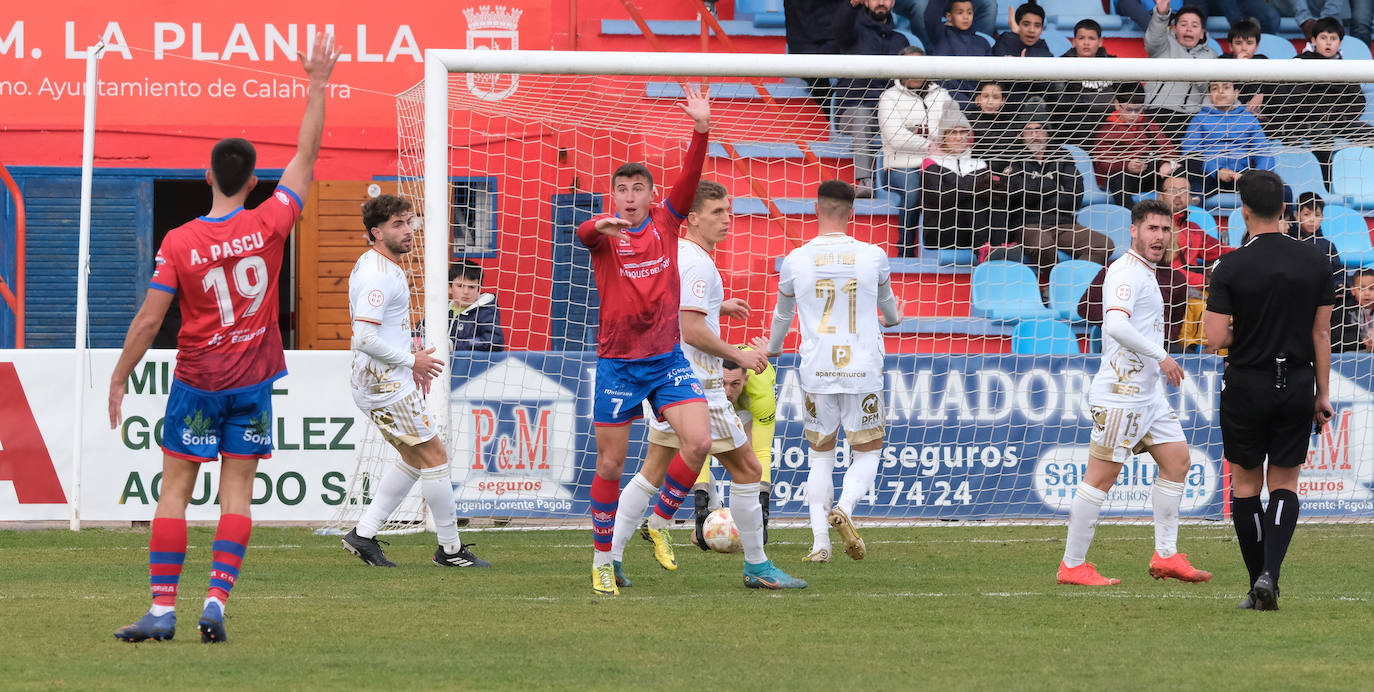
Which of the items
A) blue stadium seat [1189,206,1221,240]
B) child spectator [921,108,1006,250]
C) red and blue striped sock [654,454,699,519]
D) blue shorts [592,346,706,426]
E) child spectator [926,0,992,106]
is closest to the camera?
blue shorts [592,346,706,426]

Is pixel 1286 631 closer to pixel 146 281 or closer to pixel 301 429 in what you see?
pixel 301 429

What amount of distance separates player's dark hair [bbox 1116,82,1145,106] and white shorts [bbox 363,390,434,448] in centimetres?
755

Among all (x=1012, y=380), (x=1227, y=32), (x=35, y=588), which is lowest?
(x=35, y=588)

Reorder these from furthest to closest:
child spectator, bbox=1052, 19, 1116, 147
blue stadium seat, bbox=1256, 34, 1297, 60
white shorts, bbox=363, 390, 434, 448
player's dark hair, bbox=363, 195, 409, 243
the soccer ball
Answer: blue stadium seat, bbox=1256, 34, 1297, 60 → child spectator, bbox=1052, 19, 1116, 147 → the soccer ball → white shorts, bbox=363, 390, 434, 448 → player's dark hair, bbox=363, 195, 409, 243

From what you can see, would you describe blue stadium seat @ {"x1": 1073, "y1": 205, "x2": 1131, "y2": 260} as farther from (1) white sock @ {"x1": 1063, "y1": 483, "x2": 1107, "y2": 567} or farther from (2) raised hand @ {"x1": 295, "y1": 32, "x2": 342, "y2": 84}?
(2) raised hand @ {"x1": 295, "y1": 32, "x2": 342, "y2": 84}

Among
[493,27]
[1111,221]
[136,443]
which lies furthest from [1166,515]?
[493,27]

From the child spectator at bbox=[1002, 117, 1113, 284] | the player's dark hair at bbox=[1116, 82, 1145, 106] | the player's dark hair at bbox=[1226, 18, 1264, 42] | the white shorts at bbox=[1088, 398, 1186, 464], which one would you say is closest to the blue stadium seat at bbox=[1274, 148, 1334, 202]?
the player's dark hair at bbox=[1226, 18, 1264, 42]

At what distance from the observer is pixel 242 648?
237 inches

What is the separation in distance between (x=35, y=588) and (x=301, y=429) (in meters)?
3.78

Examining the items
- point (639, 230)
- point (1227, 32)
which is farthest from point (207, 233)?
point (1227, 32)

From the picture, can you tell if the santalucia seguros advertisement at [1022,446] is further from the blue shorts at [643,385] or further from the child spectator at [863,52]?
the blue shorts at [643,385]

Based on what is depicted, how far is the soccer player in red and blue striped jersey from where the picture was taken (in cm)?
611

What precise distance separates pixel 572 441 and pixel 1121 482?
4394mm

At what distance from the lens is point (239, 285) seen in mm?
6203
